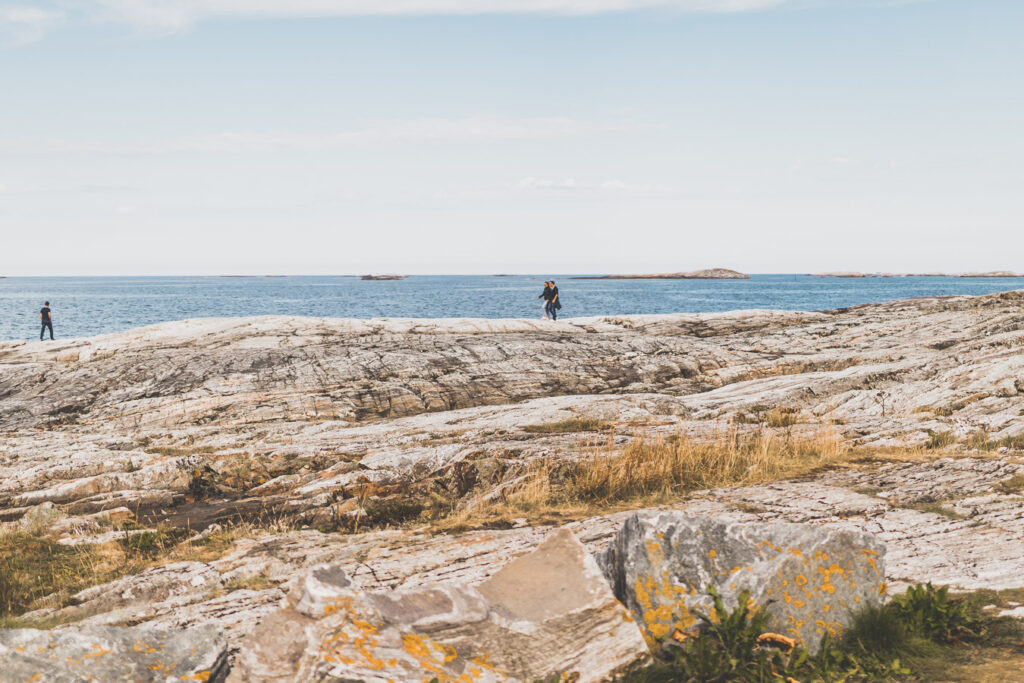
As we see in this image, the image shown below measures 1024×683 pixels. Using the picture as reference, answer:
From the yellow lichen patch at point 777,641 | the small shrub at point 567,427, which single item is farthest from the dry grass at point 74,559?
the small shrub at point 567,427

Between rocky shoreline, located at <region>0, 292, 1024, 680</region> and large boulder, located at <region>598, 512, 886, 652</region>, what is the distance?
0.16m

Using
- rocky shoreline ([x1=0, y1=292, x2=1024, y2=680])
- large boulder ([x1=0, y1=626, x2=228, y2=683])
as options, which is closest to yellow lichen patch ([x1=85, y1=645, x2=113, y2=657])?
large boulder ([x1=0, y1=626, x2=228, y2=683])

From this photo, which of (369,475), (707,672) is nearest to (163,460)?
(369,475)

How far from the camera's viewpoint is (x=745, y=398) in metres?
20.2

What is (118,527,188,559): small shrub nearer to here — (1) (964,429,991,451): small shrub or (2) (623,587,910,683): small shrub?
(2) (623,587,910,683): small shrub

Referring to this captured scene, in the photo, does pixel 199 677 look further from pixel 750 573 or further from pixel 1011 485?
pixel 1011 485

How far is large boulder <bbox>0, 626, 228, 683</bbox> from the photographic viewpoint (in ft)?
16.2

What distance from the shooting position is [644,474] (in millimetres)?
11781

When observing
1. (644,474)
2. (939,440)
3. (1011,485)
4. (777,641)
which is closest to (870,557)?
(777,641)

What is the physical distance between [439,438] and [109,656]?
10.9m

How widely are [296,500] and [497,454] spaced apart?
409 cm

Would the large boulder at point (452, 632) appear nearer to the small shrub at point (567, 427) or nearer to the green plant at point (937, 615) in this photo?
the green plant at point (937, 615)

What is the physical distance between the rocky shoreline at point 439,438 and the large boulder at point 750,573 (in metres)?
0.16

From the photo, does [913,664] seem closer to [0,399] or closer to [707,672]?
[707,672]
